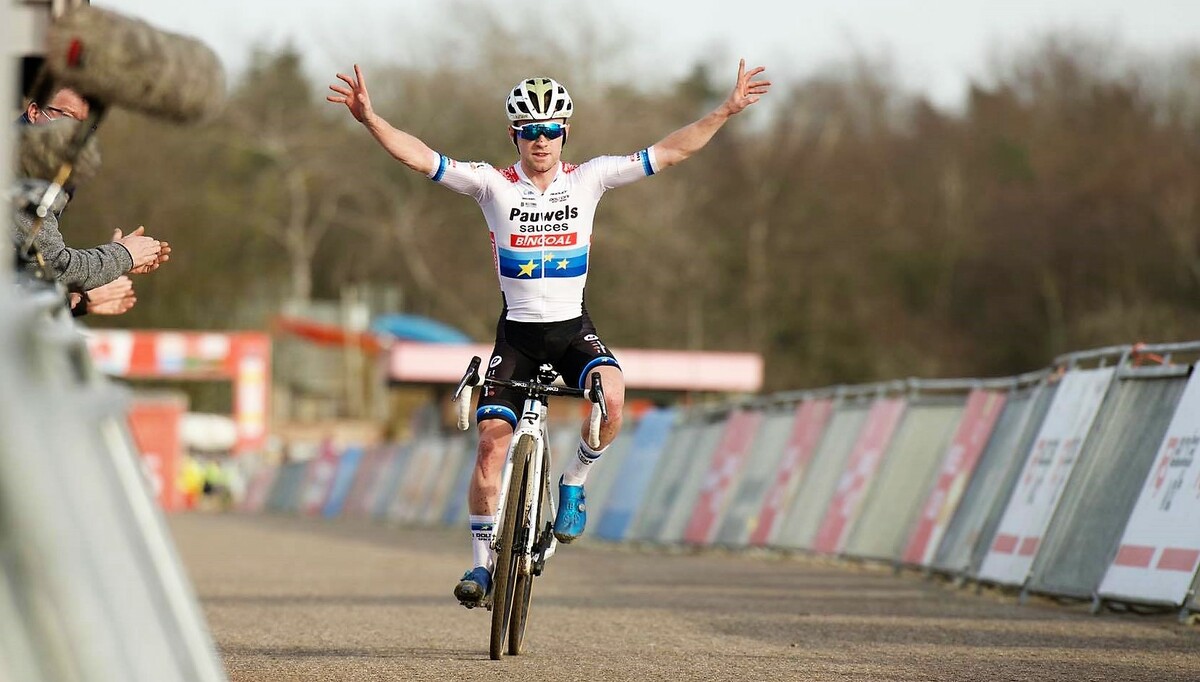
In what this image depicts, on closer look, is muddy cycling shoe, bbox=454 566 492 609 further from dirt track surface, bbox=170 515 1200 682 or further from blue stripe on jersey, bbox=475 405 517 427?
blue stripe on jersey, bbox=475 405 517 427

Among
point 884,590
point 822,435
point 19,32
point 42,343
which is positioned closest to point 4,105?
point 19,32

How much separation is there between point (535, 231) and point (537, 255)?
11 centimetres

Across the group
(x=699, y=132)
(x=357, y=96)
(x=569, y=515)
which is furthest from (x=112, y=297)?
(x=699, y=132)

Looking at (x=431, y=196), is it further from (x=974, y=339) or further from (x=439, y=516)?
(x=439, y=516)

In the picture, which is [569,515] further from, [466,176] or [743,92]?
[743,92]

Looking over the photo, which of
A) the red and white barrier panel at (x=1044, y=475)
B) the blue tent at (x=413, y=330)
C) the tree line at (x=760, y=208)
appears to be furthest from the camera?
the blue tent at (x=413, y=330)

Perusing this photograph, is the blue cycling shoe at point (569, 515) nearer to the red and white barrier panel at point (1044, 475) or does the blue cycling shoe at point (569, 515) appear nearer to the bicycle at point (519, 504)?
the bicycle at point (519, 504)

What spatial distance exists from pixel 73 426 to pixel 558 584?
11951 millimetres

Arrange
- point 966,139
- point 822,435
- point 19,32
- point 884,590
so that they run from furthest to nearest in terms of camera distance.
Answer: point 966,139 < point 822,435 < point 884,590 < point 19,32

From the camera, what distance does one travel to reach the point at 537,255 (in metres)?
9.34

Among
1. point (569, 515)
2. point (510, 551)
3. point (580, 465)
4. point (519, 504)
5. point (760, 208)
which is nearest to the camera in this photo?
point (510, 551)

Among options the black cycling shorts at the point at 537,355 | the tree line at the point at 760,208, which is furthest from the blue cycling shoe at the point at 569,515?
the tree line at the point at 760,208

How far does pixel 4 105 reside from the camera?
15.1 feet

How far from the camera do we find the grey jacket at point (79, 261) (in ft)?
23.6
